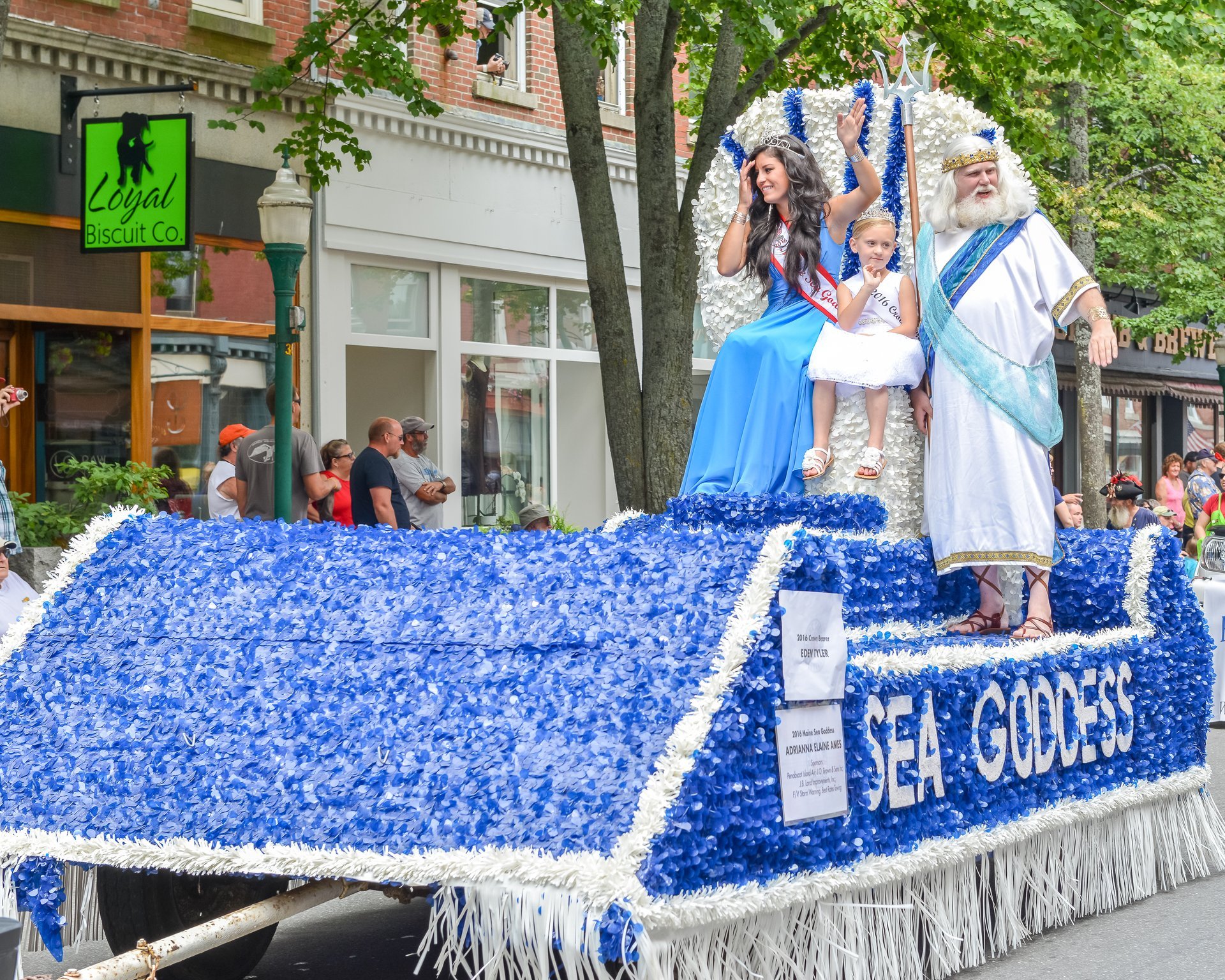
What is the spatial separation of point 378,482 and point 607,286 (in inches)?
110

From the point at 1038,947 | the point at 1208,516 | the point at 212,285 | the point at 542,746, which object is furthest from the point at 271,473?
the point at 1208,516

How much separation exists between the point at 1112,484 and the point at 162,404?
825cm

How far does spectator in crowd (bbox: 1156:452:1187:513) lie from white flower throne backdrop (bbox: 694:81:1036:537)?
15166 millimetres

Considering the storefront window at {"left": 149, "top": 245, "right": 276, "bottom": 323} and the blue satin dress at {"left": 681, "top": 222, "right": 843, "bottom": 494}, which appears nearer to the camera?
the blue satin dress at {"left": 681, "top": 222, "right": 843, "bottom": 494}

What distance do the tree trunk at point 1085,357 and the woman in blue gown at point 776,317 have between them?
1489 cm

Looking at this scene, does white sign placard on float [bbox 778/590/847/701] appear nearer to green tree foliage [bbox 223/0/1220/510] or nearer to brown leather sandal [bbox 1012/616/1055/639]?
brown leather sandal [bbox 1012/616/1055/639]

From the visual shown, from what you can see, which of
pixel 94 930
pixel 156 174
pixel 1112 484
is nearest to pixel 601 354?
pixel 156 174

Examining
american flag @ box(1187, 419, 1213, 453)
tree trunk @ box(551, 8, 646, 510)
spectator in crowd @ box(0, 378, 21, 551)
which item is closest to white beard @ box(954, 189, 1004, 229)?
spectator in crowd @ box(0, 378, 21, 551)

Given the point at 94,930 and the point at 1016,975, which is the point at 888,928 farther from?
the point at 94,930

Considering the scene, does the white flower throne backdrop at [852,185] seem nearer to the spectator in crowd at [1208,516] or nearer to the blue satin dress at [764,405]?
the blue satin dress at [764,405]

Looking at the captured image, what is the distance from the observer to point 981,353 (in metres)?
5.86

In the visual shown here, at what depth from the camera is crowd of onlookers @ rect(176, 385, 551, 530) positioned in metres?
10.5

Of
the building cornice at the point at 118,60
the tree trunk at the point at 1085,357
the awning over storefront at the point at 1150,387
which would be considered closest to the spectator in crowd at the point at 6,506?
the building cornice at the point at 118,60

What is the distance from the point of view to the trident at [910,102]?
6258mm
